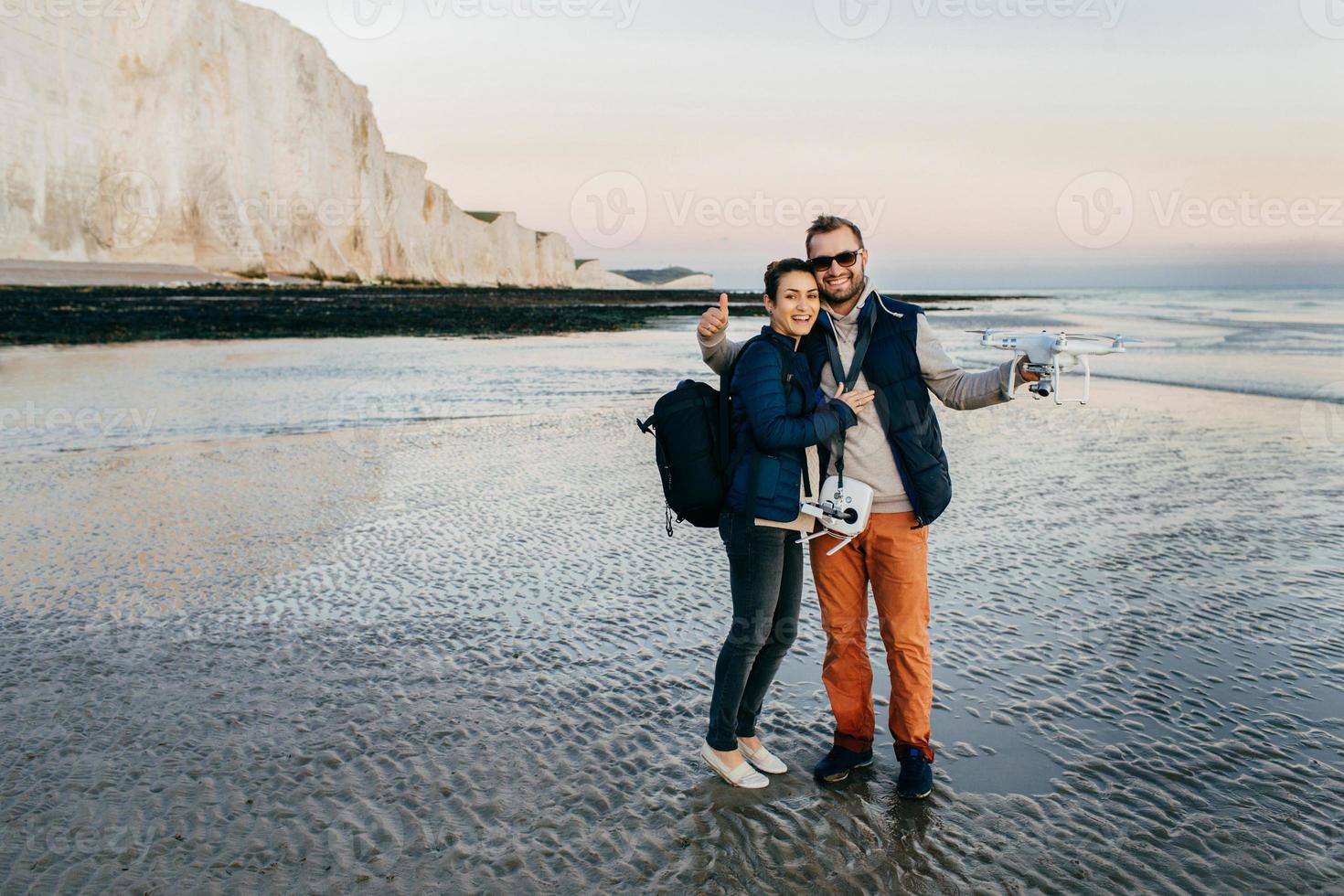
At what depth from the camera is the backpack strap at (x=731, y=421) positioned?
3293 mm

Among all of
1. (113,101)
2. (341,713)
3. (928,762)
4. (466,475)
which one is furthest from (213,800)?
(113,101)

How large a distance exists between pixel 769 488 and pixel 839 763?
3.57ft

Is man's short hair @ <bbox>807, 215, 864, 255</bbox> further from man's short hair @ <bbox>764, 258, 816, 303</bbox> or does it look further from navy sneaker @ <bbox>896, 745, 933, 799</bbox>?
navy sneaker @ <bbox>896, 745, 933, 799</bbox>

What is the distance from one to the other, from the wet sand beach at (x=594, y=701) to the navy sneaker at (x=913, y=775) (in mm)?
70

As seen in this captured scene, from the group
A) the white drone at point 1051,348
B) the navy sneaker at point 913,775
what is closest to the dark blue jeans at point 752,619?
the navy sneaker at point 913,775

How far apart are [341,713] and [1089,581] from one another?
4172 millimetres

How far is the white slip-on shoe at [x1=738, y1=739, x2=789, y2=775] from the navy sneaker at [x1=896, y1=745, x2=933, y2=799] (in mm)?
432

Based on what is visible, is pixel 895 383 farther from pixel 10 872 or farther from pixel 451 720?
pixel 10 872

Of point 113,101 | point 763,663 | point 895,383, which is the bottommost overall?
point 763,663

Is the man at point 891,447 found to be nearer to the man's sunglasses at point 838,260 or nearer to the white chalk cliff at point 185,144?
the man's sunglasses at point 838,260

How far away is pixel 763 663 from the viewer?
3.51 meters

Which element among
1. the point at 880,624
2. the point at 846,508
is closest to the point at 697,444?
the point at 846,508

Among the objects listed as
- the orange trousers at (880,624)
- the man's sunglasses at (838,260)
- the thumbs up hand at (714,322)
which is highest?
the man's sunglasses at (838,260)

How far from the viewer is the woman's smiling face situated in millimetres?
3285
